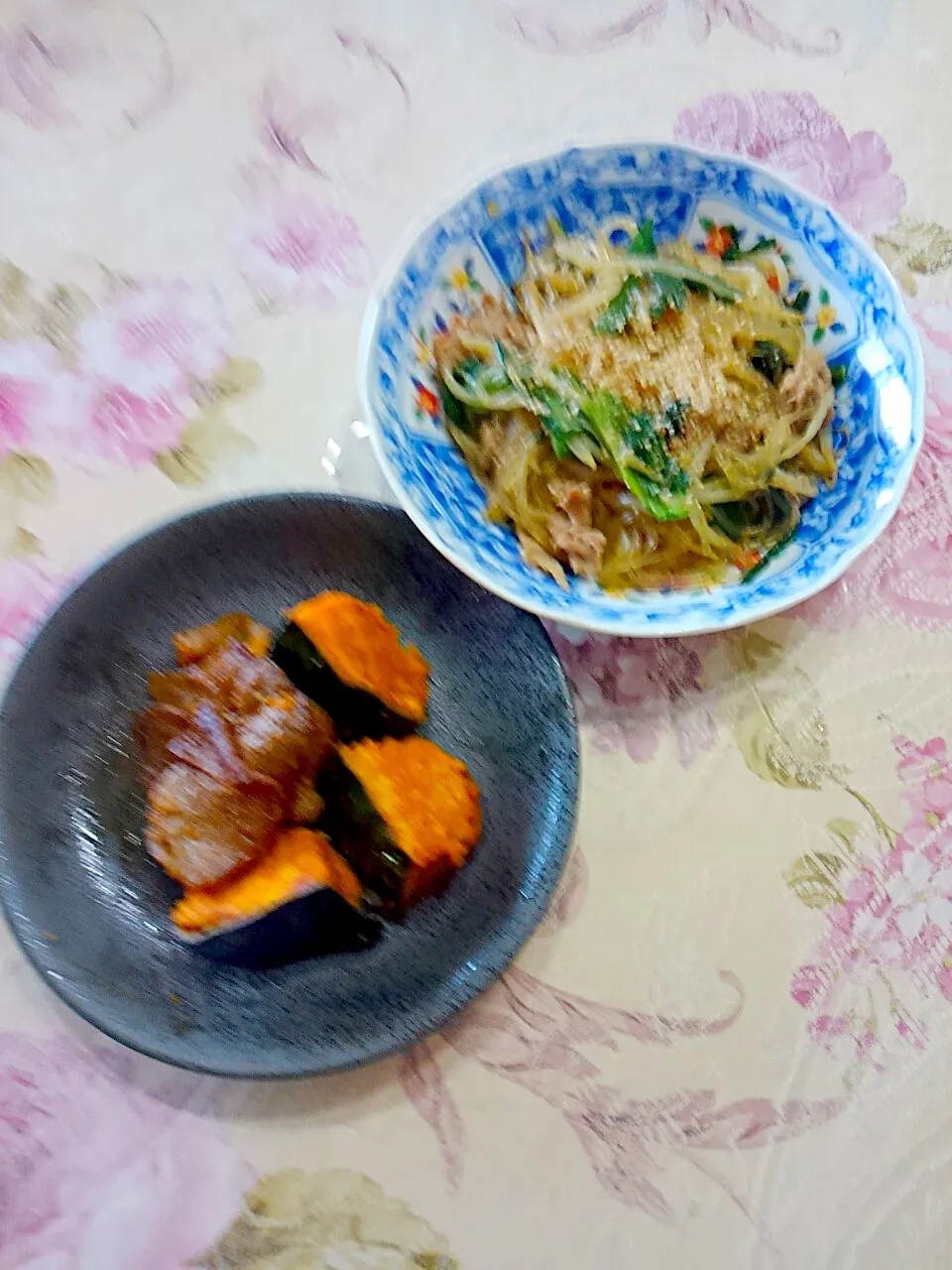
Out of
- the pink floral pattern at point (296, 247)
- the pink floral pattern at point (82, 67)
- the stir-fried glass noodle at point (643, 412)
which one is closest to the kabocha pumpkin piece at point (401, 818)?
the stir-fried glass noodle at point (643, 412)

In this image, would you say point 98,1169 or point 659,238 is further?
point 659,238

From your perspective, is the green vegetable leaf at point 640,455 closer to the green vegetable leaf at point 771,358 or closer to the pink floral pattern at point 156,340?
the green vegetable leaf at point 771,358

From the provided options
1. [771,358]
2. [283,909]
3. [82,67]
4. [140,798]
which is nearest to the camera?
[283,909]

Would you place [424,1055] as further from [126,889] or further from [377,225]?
[377,225]

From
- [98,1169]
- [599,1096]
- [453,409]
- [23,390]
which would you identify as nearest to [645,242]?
[453,409]

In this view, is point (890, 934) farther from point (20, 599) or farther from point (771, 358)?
point (20, 599)

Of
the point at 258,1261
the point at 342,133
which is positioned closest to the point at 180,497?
the point at 342,133

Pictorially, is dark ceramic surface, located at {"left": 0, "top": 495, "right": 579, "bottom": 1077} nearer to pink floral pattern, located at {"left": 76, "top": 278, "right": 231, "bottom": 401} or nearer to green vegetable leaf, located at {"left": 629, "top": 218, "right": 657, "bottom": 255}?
pink floral pattern, located at {"left": 76, "top": 278, "right": 231, "bottom": 401}
